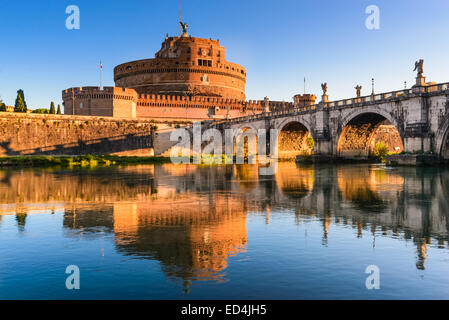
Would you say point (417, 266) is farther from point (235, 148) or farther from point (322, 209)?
point (235, 148)

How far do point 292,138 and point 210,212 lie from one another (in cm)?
4542

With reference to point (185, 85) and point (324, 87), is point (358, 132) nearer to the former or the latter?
point (324, 87)

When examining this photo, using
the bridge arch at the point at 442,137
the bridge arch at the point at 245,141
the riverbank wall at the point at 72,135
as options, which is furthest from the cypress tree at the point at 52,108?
the bridge arch at the point at 442,137

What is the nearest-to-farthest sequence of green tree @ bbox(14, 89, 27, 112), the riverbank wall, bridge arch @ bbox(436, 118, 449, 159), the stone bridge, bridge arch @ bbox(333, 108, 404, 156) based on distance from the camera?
bridge arch @ bbox(436, 118, 449, 159), the stone bridge, bridge arch @ bbox(333, 108, 404, 156), the riverbank wall, green tree @ bbox(14, 89, 27, 112)

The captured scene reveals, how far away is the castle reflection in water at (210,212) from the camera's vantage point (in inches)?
297

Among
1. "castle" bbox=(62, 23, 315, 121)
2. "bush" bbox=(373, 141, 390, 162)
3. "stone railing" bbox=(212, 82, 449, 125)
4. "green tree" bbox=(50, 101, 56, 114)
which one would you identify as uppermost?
"castle" bbox=(62, 23, 315, 121)

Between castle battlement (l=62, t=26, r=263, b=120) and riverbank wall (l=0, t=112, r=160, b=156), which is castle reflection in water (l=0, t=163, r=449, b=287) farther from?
castle battlement (l=62, t=26, r=263, b=120)

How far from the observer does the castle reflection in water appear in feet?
24.8

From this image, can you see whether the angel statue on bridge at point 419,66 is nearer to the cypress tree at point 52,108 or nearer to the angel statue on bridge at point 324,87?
the angel statue on bridge at point 324,87

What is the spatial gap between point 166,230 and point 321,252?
11.7ft

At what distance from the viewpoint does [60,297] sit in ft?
17.6

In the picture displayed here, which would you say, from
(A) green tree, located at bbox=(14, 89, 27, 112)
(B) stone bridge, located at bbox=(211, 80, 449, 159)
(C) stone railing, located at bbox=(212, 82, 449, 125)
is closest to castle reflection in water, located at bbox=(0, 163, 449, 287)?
(B) stone bridge, located at bbox=(211, 80, 449, 159)

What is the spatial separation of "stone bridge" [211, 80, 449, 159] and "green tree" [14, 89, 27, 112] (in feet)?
101
